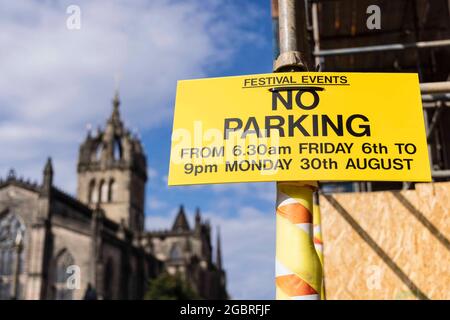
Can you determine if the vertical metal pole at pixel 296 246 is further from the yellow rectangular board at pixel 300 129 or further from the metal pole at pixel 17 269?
the metal pole at pixel 17 269

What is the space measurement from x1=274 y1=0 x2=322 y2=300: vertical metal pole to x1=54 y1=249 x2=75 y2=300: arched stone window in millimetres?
47075

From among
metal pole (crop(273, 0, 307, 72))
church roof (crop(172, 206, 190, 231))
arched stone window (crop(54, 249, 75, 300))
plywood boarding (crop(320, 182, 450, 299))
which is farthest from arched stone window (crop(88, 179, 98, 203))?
metal pole (crop(273, 0, 307, 72))

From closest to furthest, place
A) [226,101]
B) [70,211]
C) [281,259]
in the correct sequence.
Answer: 1. [281,259]
2. [226,101]
3. [70,211]

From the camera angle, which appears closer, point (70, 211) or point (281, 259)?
point (281, 259)

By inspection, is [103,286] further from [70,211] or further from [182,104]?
[182,104]

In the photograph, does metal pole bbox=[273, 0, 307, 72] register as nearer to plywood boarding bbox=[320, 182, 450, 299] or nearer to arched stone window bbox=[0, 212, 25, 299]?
plywood boarding bbox=[320, 182, 450, 299]

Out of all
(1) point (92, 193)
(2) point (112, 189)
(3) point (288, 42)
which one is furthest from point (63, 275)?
(3) point (288, 42)

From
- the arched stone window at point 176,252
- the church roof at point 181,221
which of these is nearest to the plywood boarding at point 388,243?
the arched stone window at point 176,252

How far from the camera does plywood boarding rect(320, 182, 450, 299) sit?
27.3 ft

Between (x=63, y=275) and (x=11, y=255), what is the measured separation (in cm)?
491

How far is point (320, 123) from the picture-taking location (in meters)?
3.93
